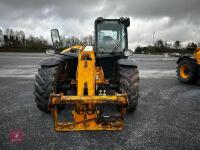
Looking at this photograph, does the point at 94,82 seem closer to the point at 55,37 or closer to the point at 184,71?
the point at 55,37

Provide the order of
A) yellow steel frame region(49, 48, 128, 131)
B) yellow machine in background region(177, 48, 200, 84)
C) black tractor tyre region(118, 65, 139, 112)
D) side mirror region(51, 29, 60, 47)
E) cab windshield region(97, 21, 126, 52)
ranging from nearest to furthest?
yellow steel frame region(49, 48, 128, 131) < black tractor tyre region(118, 65, 139, 112) < side mirror region(51, 29, 60, 47) < cab windshield region(97, 21, 126, 52) < yellow machine in background region(177, 48, 200, 84)

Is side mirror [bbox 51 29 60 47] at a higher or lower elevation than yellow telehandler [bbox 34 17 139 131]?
higher

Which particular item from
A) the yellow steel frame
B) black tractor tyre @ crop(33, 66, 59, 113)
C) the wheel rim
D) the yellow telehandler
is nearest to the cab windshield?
the yellow telehandler

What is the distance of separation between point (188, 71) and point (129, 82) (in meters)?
6.60

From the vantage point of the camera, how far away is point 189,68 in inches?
404

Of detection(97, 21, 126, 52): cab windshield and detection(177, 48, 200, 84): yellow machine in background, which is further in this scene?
detection(177, 48, 200, 84): yellow machine in background

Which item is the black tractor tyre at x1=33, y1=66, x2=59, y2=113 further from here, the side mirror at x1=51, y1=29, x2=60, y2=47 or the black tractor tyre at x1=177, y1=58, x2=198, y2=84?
the black tractor tyre at x1=177, y1=58, x2=198, y2=84

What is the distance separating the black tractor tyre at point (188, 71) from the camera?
1013 centimetres

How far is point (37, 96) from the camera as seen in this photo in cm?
Answer: 518

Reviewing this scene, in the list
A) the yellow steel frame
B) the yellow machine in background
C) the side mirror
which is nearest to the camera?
the yellow steel frame

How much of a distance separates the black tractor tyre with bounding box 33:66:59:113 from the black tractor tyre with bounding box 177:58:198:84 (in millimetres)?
6843

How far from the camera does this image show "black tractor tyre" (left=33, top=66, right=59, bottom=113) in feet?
16.5

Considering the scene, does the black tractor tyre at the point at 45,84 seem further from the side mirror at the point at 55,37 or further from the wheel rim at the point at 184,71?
the wheel rim at the point at 184,71

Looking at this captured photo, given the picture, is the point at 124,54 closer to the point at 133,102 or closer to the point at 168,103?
the point at 133,102
